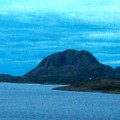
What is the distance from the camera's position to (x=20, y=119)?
8369 cm

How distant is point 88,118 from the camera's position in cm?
8638

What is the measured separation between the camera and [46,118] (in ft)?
282

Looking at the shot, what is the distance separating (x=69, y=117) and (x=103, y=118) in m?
6.34

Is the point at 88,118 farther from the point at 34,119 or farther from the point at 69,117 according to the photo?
the point at 34,119

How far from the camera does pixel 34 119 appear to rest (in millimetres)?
84062

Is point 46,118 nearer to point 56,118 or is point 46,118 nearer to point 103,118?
point 56,118

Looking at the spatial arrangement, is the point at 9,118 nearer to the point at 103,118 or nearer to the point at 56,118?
the point at 56,118

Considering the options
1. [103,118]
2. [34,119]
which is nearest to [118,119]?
[103,118]

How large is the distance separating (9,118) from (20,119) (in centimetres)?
288

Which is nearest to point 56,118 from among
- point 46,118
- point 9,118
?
point 46,118

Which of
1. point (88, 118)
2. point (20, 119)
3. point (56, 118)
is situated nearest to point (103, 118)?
point (88, 118)

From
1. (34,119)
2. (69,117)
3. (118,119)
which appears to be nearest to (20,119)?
(34,119)

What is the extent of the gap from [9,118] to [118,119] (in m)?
19.5

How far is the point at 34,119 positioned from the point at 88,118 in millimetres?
9909
